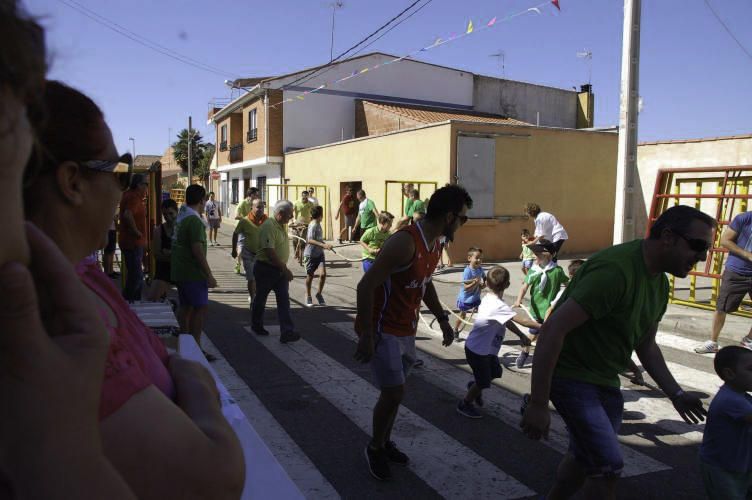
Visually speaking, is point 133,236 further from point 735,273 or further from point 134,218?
point 735,273

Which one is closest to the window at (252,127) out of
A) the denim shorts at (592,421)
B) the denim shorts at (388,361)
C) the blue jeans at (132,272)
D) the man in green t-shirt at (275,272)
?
the blue jeans at (132,272)

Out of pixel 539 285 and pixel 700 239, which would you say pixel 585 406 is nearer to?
pixel 700 239

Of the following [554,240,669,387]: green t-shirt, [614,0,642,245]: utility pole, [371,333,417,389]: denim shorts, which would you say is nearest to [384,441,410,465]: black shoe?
[371,333,417,389]: denim shorts

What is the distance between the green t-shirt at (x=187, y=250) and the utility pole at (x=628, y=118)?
669 cm

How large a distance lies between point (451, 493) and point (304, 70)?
25906 millimetres

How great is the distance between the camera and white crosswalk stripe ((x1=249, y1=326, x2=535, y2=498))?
375 centimetres

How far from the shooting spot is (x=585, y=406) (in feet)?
9.37

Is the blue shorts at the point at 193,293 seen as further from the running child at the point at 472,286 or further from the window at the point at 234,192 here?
the window at the point at 234,192

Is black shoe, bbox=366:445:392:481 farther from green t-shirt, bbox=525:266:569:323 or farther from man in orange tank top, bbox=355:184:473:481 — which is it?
green t-shirt, bbox=525:266:569:323

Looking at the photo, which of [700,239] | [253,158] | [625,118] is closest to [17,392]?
[700,239]

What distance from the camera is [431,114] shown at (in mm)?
26391

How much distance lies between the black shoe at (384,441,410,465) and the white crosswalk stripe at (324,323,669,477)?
1.19 m

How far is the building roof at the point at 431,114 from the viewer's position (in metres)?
25.1

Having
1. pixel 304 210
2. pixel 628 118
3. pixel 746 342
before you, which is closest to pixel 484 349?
pixel 746 342
